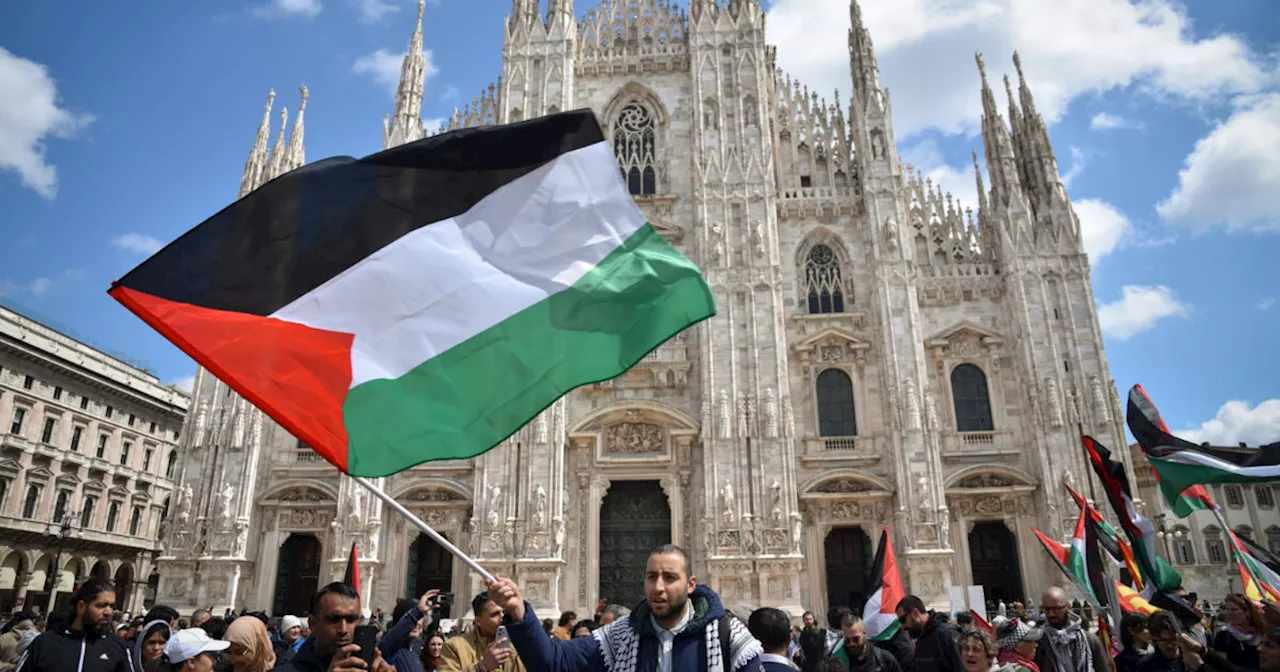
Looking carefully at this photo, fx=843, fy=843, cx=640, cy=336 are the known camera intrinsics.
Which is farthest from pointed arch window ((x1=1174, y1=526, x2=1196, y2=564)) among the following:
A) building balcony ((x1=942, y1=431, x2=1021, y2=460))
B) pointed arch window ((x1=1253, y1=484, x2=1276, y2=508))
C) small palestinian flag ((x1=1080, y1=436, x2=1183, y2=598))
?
pointed arch window ((x1=1253, y1=484, x2=1276, y2=508))

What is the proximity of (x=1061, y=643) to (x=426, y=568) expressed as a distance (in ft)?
73.3

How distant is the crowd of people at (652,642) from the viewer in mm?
3881

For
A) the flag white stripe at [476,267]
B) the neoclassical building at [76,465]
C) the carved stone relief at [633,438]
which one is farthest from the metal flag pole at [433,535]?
the neoclassical building at [76,465]

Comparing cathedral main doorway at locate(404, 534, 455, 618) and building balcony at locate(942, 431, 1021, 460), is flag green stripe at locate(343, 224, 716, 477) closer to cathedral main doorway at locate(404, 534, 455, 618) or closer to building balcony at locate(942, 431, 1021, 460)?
cathedral main doorway at locate(404, 534, 455, 618)

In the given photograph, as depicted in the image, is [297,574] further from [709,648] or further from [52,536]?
[709,648]

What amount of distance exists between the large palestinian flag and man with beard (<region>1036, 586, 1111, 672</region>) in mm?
4127

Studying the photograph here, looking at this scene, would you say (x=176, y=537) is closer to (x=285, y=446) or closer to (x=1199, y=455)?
(x=285, y=446)

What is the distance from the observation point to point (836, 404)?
89.2 ft

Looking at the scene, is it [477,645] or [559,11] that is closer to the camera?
[477,645]

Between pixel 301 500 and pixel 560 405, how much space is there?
8.78 metres

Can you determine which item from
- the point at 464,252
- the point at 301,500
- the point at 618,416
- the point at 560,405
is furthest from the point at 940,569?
the point at 464,252

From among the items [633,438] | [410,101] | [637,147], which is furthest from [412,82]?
[633,438]

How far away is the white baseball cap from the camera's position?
17.3ft

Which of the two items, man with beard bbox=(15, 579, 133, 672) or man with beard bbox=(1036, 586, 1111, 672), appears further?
man with beard bbox=(1036, 586, 1111, 672)
